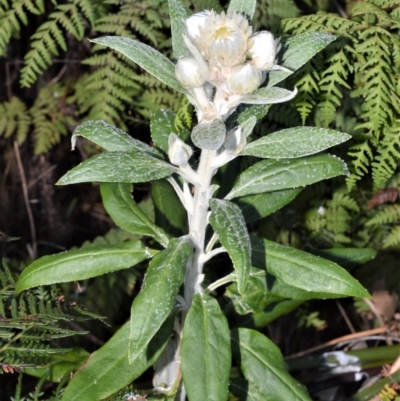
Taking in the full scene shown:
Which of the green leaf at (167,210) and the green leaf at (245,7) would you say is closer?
the green leaf at (245,7)

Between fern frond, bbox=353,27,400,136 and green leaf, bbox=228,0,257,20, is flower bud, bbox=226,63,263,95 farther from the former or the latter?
fern frond, bbox=353,27,400,136

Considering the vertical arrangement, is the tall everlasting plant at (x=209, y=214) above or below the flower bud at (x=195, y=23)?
below

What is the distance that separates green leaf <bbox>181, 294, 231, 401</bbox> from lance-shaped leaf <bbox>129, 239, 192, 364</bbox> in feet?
0.54

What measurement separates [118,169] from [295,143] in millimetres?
421

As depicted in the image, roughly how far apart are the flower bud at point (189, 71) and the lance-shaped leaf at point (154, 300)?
0.41 metres

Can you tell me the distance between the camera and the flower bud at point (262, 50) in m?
1.28

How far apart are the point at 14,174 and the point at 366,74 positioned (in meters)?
1.91

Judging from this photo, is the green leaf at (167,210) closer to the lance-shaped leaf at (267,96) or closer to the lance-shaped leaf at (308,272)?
the lance-shaped leaf at (308,272)

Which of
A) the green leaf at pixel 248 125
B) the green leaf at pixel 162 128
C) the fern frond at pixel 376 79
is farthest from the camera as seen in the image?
the fern frond at pixel 376 79

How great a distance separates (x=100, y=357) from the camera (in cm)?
159

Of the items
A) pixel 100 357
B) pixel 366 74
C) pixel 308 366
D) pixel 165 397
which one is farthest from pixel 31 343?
pixel 366 74

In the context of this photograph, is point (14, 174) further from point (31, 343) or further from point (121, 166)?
point (121, 166)

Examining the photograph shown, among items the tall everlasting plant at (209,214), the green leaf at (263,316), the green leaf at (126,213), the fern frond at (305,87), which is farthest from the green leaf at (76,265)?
the fern frond at (305,87)

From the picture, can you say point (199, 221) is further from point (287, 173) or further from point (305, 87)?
point (305, 87)
